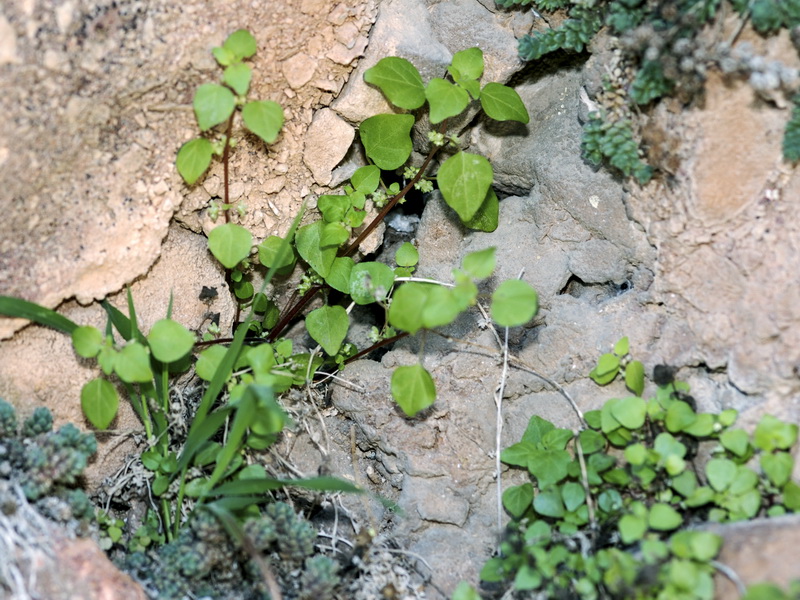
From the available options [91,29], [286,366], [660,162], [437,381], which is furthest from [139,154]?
[660,162]

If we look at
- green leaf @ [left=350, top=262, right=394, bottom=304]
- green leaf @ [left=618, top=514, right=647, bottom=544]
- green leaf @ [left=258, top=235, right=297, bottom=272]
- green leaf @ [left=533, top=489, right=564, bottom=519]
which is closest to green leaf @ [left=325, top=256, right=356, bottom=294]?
green leaf @ [left=350, top=262, right=394, bottom=304]

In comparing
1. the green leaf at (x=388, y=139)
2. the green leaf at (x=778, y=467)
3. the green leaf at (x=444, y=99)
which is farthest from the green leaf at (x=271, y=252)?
the green leaf at (x=778, y=467)

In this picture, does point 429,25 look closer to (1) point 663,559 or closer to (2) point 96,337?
(2) point 96,337

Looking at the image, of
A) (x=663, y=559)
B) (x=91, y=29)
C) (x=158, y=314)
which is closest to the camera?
(x=663, y=559)

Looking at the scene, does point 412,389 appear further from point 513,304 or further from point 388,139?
point 388,139

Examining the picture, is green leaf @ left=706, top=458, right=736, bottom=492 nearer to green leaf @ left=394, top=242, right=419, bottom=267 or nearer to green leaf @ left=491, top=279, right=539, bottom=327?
green leaf @ left=491, top=279, right=539, bottom=327

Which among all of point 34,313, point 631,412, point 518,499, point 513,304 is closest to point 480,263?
point 513,304

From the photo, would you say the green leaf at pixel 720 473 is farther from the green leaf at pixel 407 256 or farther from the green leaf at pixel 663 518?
the green leaf at pixel 407 256
